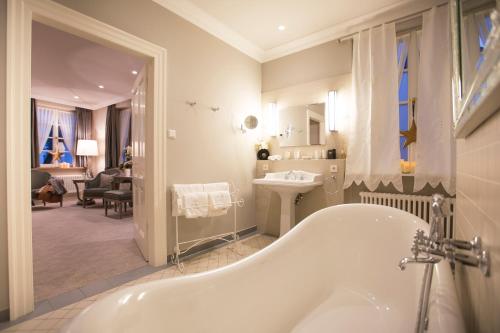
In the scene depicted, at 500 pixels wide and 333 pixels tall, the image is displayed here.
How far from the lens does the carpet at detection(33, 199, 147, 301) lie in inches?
76.9

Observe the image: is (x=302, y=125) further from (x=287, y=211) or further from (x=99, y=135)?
(x=99, y=135)

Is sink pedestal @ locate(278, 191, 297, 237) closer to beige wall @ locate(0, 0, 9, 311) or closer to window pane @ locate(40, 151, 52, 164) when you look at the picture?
beige wall @ locate(0, 0, 9, 311)

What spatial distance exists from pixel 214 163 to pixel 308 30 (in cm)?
197

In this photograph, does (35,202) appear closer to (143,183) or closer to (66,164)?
(66,164)

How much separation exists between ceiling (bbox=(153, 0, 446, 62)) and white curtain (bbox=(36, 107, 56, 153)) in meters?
5.69

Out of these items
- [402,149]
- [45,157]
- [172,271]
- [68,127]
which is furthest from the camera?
[68,127]

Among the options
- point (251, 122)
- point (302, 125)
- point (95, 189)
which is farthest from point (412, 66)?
point (95, 189)

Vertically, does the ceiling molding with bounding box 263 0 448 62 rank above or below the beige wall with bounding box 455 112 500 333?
above

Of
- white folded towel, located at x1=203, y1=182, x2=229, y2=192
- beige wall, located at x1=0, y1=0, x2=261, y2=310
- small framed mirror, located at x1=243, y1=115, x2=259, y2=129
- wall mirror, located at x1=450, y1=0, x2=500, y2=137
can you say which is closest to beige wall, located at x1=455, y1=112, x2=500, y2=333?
wall mirror, located at x1=450, y1=0, x2=500, y2=137

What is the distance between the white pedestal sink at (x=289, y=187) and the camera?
2.45 m

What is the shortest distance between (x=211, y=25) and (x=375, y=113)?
2.06m

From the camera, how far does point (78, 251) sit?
8.49 feet

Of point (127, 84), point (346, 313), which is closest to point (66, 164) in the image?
point (127, 84)

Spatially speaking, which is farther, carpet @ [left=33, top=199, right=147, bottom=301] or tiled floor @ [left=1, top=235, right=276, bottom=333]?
carpet @ [left=33, top=199, right=147, bottom=301]
